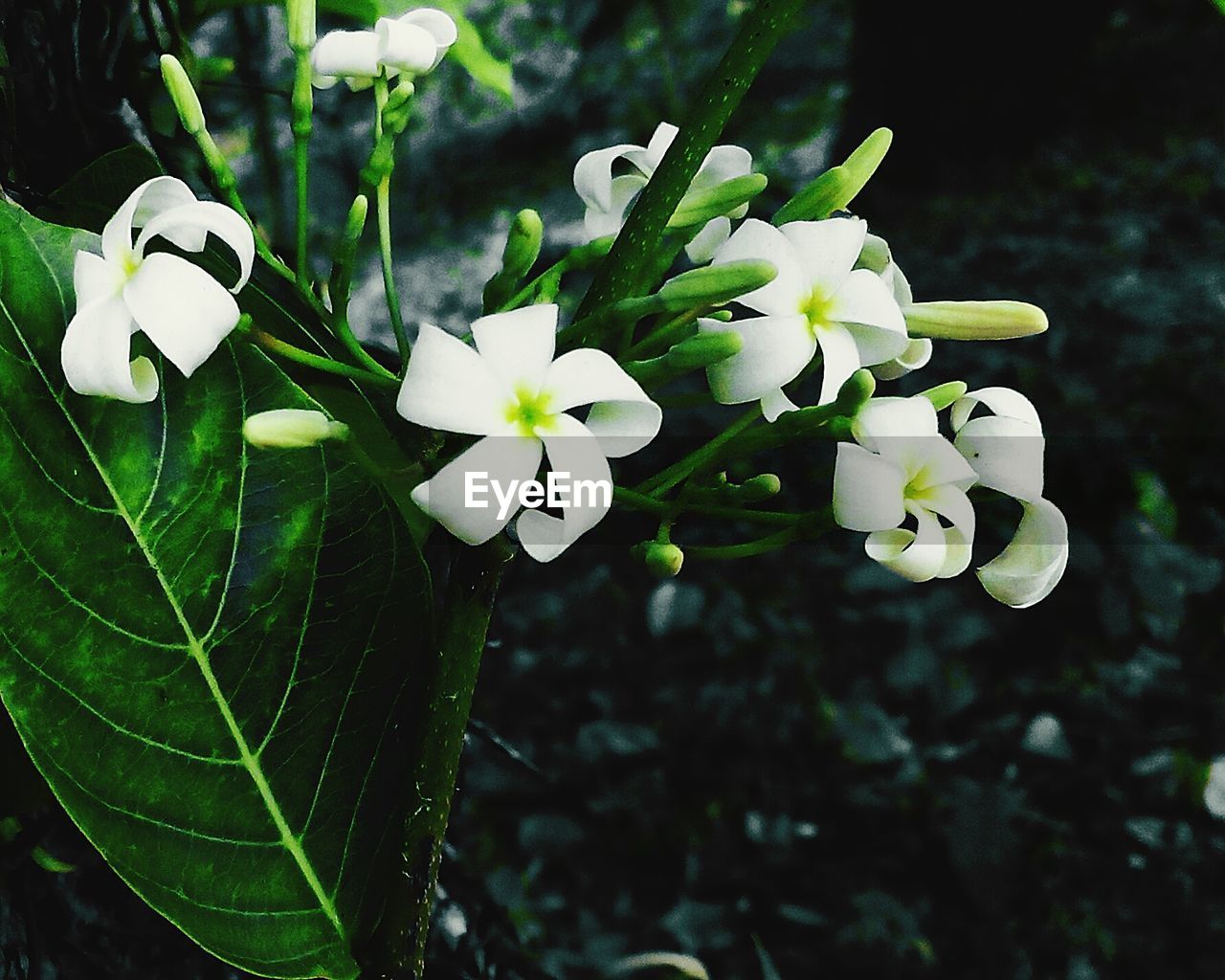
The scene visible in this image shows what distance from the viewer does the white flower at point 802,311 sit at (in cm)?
26

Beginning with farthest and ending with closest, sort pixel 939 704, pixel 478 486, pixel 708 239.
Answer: pixel 939 704
pixel 708 239
pixel 478 486

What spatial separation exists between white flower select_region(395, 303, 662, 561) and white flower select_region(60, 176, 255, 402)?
0.15 ft

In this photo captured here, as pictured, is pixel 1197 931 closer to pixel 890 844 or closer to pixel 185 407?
pixel 890 844

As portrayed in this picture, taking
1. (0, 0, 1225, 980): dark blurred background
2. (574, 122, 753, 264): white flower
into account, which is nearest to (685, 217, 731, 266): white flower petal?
(574, 122, 753, 264): white flower

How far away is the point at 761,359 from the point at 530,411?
0.21ft

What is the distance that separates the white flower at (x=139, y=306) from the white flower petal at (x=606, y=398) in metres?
0.07

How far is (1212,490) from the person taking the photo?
1.43 metres

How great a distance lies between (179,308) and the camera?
0.76 ft

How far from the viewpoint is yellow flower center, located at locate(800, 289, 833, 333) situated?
0.90 ft

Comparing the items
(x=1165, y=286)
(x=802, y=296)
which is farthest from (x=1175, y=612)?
(x=802, y=296)

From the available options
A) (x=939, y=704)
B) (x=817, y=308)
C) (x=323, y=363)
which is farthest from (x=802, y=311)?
(x=939, y=704)

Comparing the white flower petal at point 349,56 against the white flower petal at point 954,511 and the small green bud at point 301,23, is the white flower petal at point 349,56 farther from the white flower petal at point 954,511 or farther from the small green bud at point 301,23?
the white flower petal at point 954,511

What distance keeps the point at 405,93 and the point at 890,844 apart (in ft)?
3.66

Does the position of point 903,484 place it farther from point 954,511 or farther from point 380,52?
point 380,52
